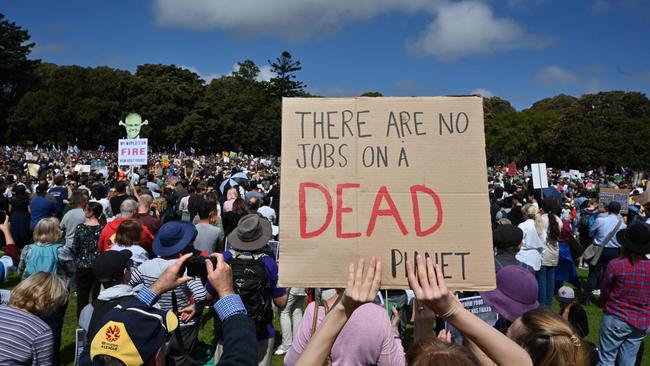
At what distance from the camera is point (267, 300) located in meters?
4.47

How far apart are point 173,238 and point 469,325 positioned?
10.4 feet

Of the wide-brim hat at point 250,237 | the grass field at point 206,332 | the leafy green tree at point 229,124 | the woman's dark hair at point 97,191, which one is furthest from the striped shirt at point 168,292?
the leafy green tree at point 229,124

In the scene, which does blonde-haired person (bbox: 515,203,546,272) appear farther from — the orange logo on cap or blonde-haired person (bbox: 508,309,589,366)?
the orange logo on cap

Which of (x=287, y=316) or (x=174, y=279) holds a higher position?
(x=174, y=279)

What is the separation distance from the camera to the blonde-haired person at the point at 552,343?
2.45m

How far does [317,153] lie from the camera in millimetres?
2227

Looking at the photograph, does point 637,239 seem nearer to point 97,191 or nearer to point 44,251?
point 44,251

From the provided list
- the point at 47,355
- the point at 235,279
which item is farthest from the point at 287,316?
the point at 47,355

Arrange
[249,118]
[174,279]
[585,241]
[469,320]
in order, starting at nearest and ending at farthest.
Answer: [469,320] → [174,279] → [585,241] → [249,118]

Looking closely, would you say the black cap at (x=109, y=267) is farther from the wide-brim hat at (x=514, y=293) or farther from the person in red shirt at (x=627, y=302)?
the person in red shirt at (x=627, y=302)

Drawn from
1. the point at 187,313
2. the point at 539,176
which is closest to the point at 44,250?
the point at 187,313

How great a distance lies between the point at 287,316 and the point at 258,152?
230 ft

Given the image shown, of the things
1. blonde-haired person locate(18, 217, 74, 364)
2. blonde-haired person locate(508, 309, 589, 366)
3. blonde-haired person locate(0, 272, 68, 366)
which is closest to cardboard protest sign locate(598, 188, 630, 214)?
blonde-haired person locate(508, 309, 589, 366)

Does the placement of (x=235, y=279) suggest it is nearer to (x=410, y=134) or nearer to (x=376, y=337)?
(x=376, y=337)
